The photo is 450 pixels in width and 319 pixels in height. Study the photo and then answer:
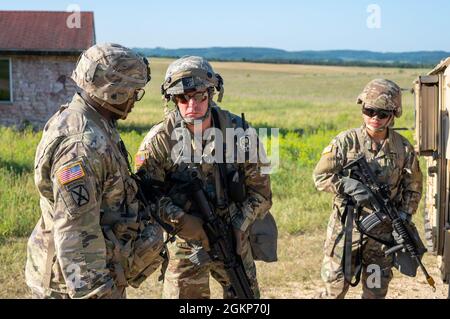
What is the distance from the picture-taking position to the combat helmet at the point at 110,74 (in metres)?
3.02

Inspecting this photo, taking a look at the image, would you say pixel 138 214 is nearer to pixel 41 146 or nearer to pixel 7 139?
pixel 41 146

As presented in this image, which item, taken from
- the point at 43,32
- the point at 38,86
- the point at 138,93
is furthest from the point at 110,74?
the point at 43,32

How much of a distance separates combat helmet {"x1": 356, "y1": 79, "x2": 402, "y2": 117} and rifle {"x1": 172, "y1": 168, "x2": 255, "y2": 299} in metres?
1.41

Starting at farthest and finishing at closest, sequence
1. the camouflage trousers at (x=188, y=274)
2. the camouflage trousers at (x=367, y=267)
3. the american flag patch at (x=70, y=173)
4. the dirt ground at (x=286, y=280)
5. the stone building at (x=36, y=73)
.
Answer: the stone building at (x=36, y=73)
the dirt ground at (x=286, y=280)
the camouflage trousers at (x=367, y=267)
the camouflage trousers at (x=188, y=274)
the american flag patch at (x=70, y=173)

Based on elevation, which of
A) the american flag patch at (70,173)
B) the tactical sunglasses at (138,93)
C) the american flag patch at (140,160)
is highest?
the tactical sunglasses at (138,93)

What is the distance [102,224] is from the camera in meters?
2.99

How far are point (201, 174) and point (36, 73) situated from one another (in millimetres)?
12973

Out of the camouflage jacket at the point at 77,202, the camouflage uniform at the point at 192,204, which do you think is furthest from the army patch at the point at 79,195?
the camouflage uniform at the point at 192,204

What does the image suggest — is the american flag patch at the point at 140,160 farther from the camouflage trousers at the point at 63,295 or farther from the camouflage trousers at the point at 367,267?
the camouflage trousers at the point at 367,267

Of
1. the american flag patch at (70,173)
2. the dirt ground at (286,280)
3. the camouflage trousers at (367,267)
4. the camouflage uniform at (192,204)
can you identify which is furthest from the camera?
the dirt ground at (286,280)

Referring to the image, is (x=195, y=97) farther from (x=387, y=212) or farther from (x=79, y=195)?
(x=387, y=212)

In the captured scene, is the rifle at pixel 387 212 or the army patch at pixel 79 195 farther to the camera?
the rifle at pixel 387 212

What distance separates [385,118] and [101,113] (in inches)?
87.5

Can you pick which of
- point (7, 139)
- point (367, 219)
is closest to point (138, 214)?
point (367, 219)
